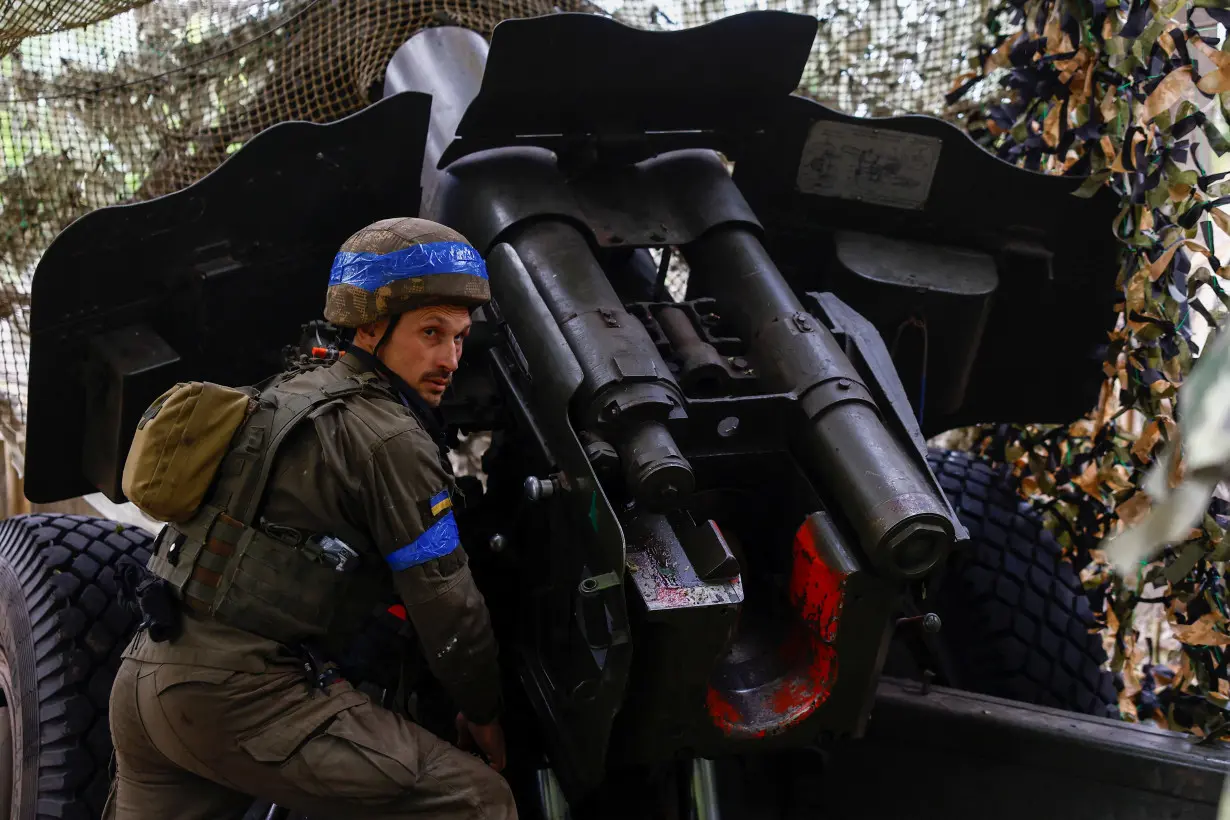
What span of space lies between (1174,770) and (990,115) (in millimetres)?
2031

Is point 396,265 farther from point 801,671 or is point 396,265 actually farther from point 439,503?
point 801,671

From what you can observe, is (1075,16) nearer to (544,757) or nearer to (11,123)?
(544,757)

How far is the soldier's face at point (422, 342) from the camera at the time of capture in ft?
8.27

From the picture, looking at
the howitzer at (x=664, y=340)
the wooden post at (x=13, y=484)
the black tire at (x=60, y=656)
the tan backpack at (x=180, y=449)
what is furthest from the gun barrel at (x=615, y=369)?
the wooden post at (x=13, y=484)

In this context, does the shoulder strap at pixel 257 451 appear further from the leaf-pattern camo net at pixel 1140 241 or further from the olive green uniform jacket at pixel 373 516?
the leaf-pattern camo net at pixel 1140 241

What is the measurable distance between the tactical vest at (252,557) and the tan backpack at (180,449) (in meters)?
0.04

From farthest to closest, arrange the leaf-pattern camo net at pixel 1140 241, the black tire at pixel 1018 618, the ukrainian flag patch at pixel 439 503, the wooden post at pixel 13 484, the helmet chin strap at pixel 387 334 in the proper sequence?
the wooden post at pixel 13 484 → the black tire at pixel 1018 618 → the leaf-pattern camo net at pixel 1140 241 → the helmet chin strap at pixel 387 334 → the ukrainian flag patch at pixel 439 503

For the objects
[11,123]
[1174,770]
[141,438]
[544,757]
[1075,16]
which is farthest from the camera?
[11,123]

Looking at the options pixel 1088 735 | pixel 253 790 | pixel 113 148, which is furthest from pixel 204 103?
pixel 1088 735

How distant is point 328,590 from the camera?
2379mm

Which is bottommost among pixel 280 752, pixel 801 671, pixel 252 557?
pixel 801 671

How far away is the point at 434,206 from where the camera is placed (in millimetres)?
3271

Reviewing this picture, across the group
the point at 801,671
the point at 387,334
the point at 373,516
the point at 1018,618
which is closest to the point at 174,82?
the point at 387,334

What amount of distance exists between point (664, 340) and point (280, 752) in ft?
3.78
